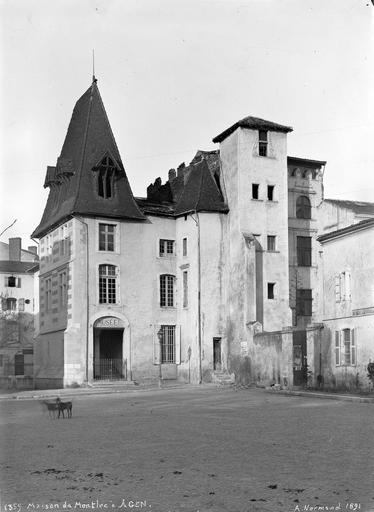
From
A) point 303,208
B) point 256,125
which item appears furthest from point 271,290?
point 256,125

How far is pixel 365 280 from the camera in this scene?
29969mm

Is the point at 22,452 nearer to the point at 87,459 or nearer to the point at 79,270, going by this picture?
the point at 87,459

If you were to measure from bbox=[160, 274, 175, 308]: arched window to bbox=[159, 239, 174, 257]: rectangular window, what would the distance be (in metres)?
1.26

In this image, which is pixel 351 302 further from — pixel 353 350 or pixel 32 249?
pixel 32 249

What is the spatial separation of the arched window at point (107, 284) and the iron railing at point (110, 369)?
3.21m

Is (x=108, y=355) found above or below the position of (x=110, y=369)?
above

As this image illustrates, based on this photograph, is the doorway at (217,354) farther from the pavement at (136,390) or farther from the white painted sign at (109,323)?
the white painted sign at (109,323)

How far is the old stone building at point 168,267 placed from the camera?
3850 cm

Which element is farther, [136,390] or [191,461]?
[136,390]

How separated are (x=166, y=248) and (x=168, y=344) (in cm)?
543

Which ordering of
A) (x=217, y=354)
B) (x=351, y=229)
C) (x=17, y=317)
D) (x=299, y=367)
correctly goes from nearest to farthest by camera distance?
(x=351, y=229), (x=299, y=367), (x=217, y=354), (x=17, y=317)

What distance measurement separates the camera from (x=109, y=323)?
39062mm

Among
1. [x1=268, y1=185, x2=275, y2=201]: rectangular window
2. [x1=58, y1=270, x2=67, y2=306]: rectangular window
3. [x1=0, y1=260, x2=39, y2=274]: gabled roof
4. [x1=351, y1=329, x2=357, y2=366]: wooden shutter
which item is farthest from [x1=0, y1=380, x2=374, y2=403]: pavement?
[x1=0, y1=260, x2=39, y2=274]: gabled roof

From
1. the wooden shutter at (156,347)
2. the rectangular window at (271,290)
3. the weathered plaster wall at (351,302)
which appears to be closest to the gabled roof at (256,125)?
the rectangular window at (271,290)
